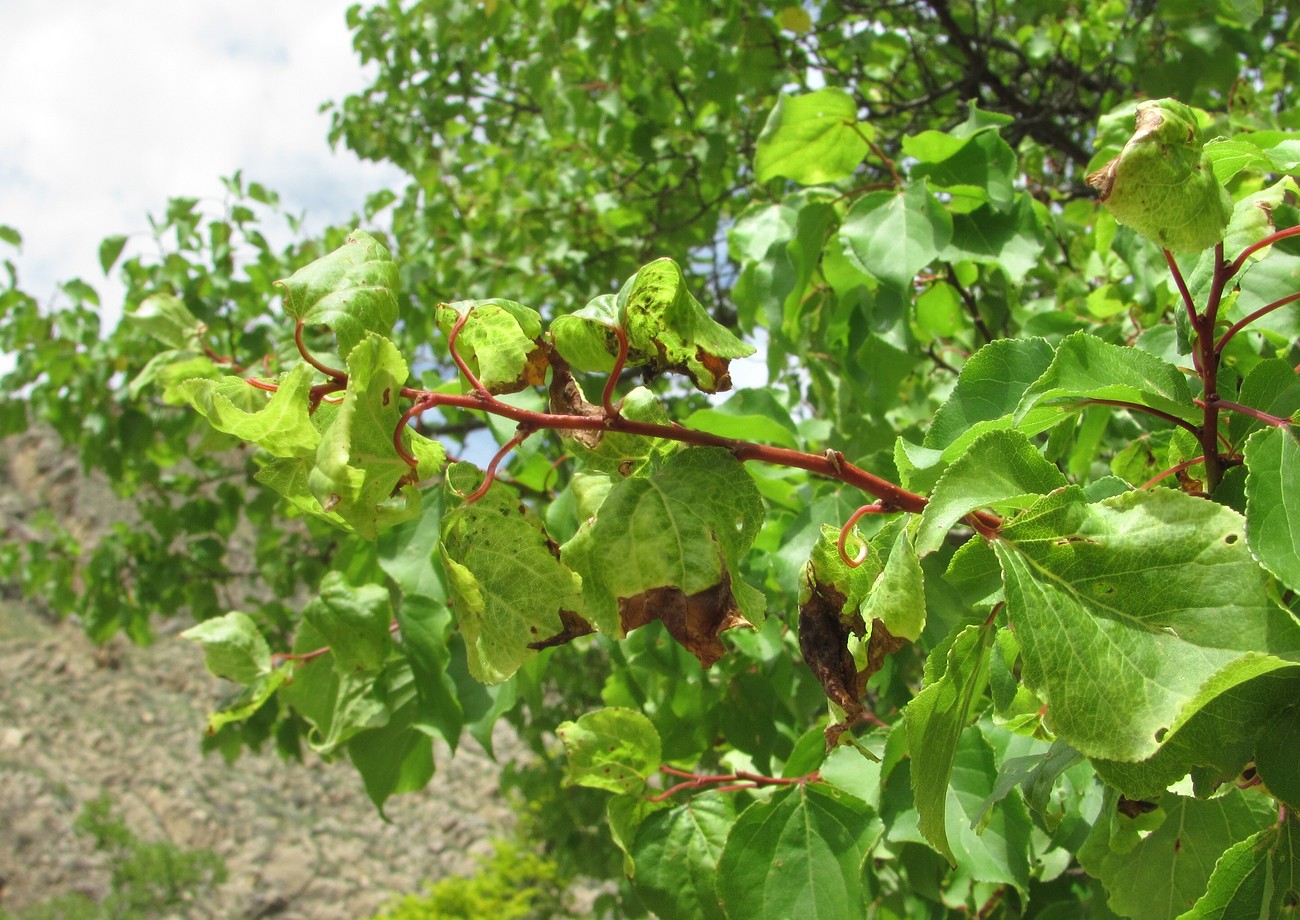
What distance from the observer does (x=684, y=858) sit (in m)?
0.96

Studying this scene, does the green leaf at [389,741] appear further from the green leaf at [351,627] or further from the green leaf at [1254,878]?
the green leaf at [1254,878]

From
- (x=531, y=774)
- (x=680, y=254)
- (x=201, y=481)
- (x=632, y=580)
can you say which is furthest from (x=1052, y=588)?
(x=531, y=774)

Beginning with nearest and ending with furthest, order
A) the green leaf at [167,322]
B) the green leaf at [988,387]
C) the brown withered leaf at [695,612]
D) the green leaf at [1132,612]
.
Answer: the green leaf at [1132,612] < the brown withered leaf at [695,612] < the green leaf at [988,387] < the green leaf at [167,322]

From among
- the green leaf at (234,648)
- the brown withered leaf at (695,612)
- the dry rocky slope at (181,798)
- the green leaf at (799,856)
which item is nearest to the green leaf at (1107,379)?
the brown withered leaf at (695,612)

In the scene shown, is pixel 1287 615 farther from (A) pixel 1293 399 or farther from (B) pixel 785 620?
(B) pixel 785 620

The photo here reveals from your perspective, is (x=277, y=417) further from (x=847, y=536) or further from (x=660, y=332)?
(x=847, y=536)

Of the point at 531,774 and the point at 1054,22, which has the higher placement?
the point at 1054,22

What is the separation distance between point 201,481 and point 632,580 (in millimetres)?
3273

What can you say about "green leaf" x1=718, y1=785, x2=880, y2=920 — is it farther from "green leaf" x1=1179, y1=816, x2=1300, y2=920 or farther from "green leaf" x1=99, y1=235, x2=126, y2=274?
"green leaf" x1=99, y1=235, x2=126, y2=274

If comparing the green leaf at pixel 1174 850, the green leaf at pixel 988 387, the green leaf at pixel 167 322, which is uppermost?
the green leaf at pixel 167 322

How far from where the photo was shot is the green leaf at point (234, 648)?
1.12 meters

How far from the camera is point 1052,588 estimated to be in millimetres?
481

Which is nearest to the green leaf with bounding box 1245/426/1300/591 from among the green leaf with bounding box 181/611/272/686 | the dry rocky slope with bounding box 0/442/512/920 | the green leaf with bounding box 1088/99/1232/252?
the green leaf with bounding box 1088/99/1232/252

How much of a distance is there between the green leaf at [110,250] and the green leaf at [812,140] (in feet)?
8.11
